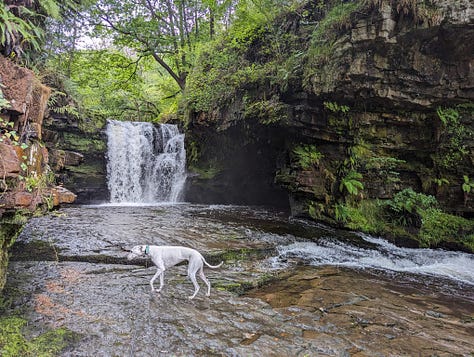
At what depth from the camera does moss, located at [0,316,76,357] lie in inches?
112

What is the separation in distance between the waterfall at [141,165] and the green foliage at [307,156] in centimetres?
714

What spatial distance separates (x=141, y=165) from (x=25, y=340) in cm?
1267

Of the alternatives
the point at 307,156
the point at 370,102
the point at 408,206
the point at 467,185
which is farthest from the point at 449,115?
the point at 307,156

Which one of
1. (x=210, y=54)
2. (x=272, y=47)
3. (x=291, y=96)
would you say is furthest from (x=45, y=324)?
(x=210, y=54)

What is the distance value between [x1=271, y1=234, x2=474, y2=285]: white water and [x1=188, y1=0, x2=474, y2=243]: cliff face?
196cm

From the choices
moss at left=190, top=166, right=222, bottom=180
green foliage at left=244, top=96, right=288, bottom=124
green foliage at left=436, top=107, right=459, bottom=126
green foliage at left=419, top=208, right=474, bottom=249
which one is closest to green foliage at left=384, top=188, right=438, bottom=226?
green foliage at left=419, top=208, right=474, bottom=249

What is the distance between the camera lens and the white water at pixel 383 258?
674cm

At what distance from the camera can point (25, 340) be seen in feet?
9.91

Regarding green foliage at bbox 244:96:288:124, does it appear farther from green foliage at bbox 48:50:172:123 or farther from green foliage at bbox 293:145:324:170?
green foliage at bbox 48:50:172:123

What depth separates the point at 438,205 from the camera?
912 centimetres

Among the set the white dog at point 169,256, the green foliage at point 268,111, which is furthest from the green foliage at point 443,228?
the white dog at point 169,256

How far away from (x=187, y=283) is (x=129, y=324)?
1.43m

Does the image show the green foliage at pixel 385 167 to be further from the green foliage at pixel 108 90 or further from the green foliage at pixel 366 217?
the green foliage at pixel 108 90

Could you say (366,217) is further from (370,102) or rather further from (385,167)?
(370,102)
